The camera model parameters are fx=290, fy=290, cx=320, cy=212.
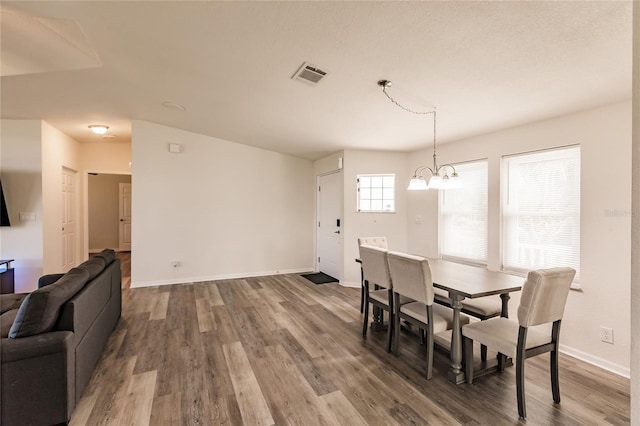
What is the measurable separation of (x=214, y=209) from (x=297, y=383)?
3774 mm

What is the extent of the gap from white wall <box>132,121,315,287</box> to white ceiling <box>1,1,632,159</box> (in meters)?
1.20

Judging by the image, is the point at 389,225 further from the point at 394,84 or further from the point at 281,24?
the point at 281,24

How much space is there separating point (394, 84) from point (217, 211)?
3867 mm

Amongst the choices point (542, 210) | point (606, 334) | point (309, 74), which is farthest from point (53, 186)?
point (606, 334)

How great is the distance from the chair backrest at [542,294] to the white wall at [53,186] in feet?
19.8

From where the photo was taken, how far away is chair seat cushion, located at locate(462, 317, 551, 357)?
200 cm

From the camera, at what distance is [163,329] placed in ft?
10.4

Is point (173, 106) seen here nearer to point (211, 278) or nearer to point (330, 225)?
point (211, 278)

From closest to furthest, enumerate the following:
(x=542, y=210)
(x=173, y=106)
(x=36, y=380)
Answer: (x=36, y=380) < (x=542, y=210) < (x=173, y=106)

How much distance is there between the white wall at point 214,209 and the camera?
15.7ft

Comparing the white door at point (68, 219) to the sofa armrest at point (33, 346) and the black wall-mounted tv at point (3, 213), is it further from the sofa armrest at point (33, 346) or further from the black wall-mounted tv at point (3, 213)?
the sofa armrest at point (33, 346)

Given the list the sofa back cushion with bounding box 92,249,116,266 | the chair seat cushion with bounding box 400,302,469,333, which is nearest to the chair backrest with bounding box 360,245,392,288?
the chair seat cushion with bounding box 400,302,469,333

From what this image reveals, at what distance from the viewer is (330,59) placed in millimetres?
2367

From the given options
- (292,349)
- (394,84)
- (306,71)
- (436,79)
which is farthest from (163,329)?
(436,79)
